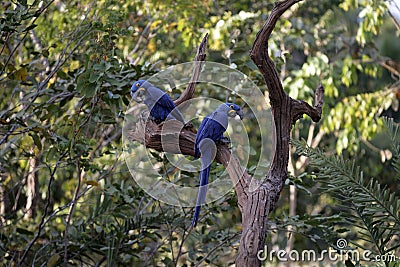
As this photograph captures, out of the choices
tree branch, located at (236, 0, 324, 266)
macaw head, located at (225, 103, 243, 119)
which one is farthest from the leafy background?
macaw head, located at (225, 103, 243, 119)

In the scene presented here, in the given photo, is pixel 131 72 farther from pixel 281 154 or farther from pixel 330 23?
pixel 330 23

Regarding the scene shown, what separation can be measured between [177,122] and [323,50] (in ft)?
9.04

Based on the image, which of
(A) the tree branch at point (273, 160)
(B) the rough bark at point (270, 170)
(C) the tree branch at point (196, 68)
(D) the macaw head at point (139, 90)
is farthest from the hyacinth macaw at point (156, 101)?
(A) the tree branch at point (273, 160)

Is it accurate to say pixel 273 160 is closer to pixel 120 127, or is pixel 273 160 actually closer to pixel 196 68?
pixel 196 68

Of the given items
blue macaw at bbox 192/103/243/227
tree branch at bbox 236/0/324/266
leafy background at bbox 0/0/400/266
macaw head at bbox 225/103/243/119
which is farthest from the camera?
leafy background at bbox 0/0/400/266

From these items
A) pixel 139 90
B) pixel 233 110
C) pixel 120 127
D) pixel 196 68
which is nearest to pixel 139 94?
pixel 139 90

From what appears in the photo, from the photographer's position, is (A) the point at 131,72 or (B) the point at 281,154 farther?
(A) the point at 131,72

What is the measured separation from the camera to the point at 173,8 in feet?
11.3

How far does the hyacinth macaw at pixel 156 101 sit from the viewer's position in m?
1.97

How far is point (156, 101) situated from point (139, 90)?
0.27 ft

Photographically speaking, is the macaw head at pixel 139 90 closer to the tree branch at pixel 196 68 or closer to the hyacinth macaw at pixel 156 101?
the hyacinth macaw at pixel 156 101

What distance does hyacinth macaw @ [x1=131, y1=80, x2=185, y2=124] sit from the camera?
1.97 m

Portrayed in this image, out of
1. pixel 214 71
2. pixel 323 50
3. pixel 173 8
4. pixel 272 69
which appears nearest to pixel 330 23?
pixel 323 50

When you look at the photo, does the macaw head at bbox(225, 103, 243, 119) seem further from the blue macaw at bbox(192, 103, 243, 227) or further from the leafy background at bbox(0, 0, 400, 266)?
the leafy background at bbox(0, 0, 400, 266)
